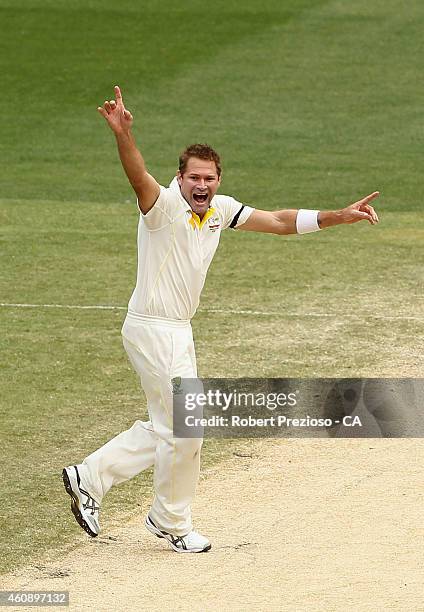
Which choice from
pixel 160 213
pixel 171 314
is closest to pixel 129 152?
pixel 160 213

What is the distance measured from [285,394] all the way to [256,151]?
1239 cm

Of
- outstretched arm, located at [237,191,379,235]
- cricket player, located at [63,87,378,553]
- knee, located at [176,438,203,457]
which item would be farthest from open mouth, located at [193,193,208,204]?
knee, located at [176,438,203,457]

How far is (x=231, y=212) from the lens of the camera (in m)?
9.45

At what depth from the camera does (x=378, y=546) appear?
351 inches

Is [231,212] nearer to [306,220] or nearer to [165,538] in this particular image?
[306,220]

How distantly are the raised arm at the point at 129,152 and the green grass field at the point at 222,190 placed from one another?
2298mm

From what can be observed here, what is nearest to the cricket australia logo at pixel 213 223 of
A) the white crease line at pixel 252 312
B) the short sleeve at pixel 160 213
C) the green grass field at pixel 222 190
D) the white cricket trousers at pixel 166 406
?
the short sleeve at pixel 160 213

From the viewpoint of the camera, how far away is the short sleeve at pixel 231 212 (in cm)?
937

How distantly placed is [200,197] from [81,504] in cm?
210

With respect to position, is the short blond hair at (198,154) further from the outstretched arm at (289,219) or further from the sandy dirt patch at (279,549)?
the sandy dirt patch at (279,549)

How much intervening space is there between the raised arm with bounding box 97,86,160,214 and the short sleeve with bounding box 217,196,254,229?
72 cm

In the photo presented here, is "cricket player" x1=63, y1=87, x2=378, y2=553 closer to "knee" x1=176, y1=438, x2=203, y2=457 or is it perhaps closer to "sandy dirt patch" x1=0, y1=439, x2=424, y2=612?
"knee" x1=176, y1=438, x2=203, y2=457

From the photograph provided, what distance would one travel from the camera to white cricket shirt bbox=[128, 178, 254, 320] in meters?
8.88

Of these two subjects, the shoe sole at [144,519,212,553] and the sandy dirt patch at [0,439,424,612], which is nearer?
the sandy dirt patch at [0,439,424,612]
